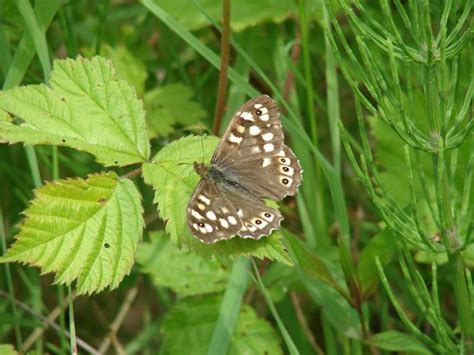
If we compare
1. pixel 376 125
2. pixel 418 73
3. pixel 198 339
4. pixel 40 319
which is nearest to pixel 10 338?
pixel 40 319

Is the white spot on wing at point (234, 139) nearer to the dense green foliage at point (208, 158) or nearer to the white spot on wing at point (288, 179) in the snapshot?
the dense green foliage at point (208, 158)

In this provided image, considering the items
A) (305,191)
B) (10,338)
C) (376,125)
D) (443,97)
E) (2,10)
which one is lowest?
(10,338)

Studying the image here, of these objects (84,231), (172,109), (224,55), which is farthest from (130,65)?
(84,231)

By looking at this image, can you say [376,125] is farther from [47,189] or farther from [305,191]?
[47,189]

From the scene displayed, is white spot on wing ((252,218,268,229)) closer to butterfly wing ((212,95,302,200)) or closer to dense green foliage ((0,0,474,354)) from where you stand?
dense green foliage ((0,0,474,354))

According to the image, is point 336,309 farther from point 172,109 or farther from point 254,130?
point 172,109

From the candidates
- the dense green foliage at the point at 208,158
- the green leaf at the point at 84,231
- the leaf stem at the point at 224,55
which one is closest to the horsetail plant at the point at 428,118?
the dense green foliage at the point at 208,158
